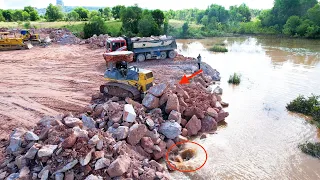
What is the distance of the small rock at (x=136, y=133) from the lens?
753cm

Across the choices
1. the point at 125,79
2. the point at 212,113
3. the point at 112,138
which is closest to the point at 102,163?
the point at 112,138

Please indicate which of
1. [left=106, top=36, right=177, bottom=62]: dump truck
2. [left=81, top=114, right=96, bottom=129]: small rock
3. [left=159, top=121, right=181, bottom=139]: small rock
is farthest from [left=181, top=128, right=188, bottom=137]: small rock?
[left=106, top=36, right=177, bottom=62]: dump truck

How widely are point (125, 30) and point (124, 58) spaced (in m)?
24.1

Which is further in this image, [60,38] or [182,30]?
[182,30]

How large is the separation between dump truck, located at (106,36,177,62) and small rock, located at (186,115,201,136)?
8.63 m

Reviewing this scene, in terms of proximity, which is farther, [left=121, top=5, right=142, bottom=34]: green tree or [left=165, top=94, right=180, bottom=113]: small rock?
[left=121, top=5, right=142, bottom=34]: green tree

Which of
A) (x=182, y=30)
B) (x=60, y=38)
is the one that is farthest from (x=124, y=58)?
(x=182, y=30)

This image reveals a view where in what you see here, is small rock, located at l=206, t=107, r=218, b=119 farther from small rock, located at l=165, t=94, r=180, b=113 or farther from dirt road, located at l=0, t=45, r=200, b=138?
dirt road, located at l=0, t=45, r=200, b=138

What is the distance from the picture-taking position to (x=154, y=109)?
30.5 feet

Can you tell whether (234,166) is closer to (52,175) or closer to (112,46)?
(52,175)

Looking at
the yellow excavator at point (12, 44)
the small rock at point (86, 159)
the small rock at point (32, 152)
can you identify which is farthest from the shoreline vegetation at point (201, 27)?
the small rock at point (86, 159)

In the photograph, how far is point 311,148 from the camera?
8.74 metres

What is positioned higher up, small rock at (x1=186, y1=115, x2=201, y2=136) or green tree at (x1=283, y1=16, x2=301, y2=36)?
green tree at (x1=283, y1=16, x2=301, y2=36)

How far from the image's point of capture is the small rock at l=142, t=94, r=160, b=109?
30.6 feet
